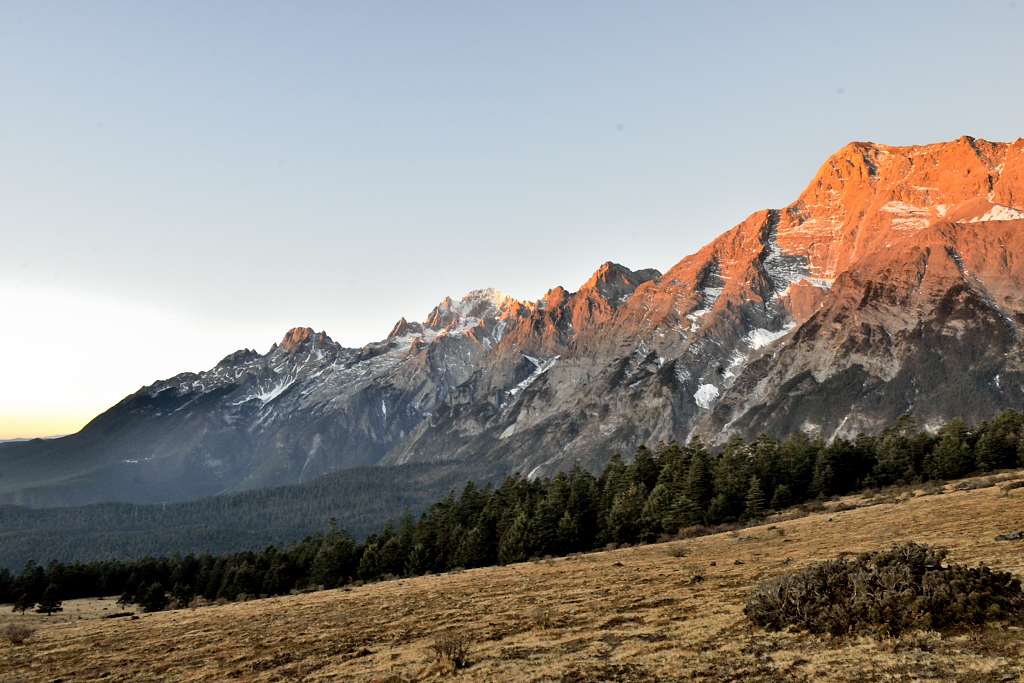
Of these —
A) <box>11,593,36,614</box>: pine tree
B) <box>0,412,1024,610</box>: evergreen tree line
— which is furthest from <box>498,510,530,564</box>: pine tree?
<box>11,593,36,614</box>: pine tree

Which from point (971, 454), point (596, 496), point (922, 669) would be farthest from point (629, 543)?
point (922, 669)

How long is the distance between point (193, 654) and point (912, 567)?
28767 millimetres

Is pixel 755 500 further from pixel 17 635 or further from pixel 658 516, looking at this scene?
pixel 17 635

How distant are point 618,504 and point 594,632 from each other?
70.0 metres

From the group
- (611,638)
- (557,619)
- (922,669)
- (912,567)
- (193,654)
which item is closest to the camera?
(922,669)

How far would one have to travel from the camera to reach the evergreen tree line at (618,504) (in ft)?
292

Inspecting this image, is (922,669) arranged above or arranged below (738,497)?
above

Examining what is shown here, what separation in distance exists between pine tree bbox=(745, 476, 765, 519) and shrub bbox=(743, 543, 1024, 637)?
66.7 m

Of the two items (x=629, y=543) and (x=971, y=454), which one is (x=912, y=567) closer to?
(x=629, y=543)

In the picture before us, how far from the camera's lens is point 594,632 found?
78.8 ft

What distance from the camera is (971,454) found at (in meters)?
88.8

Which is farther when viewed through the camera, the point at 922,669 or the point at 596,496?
the point at 596,496

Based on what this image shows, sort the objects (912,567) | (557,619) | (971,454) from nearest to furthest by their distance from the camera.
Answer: (912,567), (557,619), (971,454)

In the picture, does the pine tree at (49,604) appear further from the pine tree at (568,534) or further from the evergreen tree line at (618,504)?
the pine tree at (568,534)
